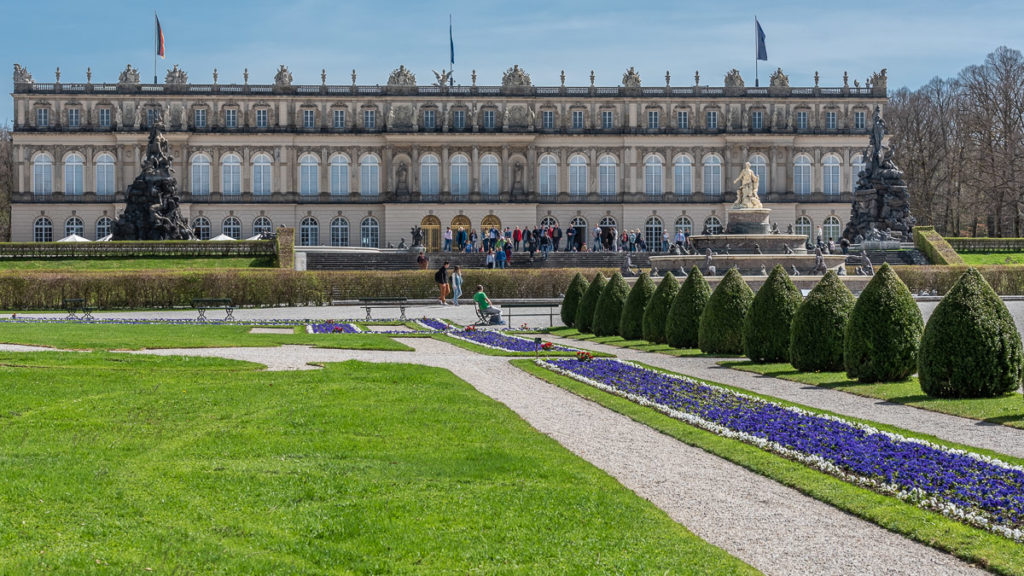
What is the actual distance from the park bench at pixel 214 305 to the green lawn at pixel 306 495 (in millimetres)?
20331

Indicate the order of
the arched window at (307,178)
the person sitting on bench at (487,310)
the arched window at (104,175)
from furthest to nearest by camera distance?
the arched window at (307,178), the arched window at (104,175), the person sitting on bench at (487,310)

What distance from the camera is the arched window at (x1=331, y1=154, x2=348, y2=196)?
7519cm

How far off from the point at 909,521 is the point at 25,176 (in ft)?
244

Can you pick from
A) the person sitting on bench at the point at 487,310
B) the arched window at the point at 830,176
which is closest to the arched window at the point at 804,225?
the arched window at the point at 830,176

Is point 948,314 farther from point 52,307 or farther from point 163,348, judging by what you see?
point 52,307

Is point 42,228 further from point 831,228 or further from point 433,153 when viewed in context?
point 831,228

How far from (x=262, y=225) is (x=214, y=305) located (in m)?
37.4

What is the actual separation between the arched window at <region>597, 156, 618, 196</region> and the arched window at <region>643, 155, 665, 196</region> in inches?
84.3

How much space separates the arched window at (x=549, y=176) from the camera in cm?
7619

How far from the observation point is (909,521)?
793 cm

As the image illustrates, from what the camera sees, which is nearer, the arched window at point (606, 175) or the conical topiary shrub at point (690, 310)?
the conical topiary shrub at point (690, 310)

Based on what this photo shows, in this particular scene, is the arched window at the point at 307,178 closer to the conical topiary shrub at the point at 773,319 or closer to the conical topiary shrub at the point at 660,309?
the conical topiary shrub at the point at 660,309

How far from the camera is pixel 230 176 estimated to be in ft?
244

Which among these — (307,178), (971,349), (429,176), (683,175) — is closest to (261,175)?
(307,178)
